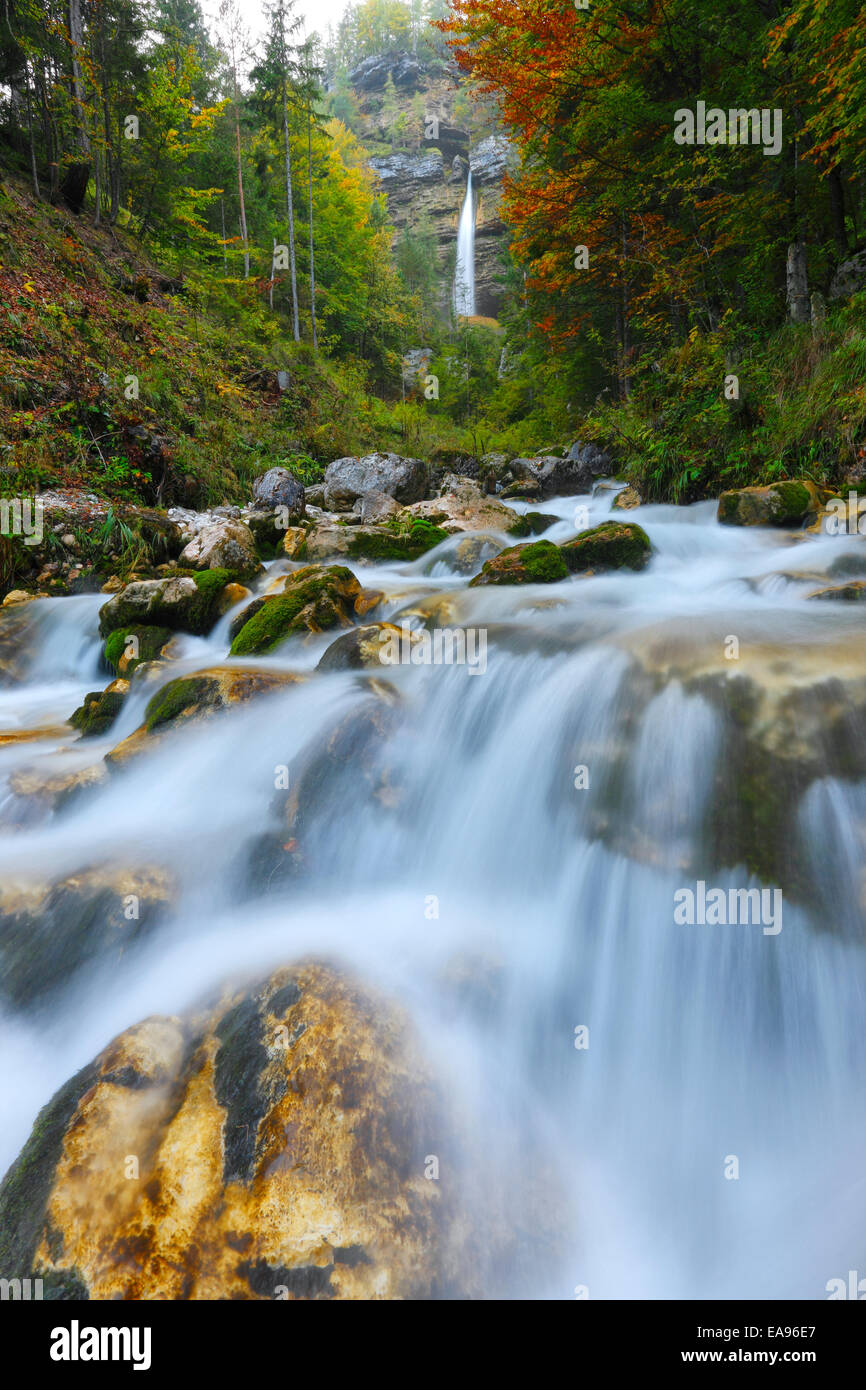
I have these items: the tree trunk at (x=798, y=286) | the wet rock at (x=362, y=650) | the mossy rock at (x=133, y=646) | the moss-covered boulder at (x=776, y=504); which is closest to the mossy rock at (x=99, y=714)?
the mossy rock at (x=133, y=646)

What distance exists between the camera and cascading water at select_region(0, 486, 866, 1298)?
87.0 inches

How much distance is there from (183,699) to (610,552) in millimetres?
5090

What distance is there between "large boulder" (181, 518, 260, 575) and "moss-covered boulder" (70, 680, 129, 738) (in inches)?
116

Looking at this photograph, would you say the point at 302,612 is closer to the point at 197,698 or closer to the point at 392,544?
the point at 197,698

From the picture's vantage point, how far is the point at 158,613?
23.3ft

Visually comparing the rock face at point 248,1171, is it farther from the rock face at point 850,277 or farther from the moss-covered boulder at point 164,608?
the rock face at point 850,277

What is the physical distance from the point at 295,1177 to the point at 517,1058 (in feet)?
3.52

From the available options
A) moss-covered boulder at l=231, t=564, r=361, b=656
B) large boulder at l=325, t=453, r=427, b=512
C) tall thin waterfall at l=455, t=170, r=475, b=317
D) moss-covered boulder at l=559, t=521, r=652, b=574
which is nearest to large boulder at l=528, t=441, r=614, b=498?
large boulder at l=325, t=453, r=427, b=512

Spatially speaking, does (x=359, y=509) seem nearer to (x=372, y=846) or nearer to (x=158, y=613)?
(x=158, y=613)

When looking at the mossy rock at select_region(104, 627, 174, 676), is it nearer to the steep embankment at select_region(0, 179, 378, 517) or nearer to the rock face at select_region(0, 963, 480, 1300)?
the steep embankment at select_region(0, 179, 378, 517)

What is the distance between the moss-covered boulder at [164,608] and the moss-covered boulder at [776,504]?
21.5 ft

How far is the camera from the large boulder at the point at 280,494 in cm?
1198

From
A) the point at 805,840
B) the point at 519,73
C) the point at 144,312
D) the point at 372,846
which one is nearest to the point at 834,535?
the point at 805,840

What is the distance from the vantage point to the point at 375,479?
14336 mm
